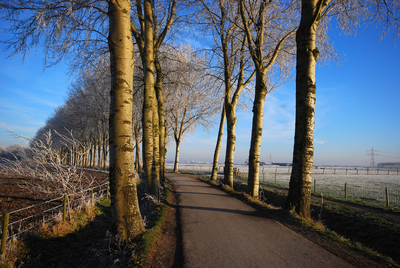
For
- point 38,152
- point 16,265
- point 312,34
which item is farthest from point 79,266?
point 312,34

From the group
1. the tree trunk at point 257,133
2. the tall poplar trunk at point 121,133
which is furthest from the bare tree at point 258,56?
the tall poplar trunk at point 121,133

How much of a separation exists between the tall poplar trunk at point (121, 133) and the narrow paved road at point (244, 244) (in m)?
1.36

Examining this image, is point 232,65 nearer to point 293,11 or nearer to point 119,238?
point 293,11

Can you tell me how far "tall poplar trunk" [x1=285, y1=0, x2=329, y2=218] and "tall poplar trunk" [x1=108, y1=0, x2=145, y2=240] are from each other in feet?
14.9

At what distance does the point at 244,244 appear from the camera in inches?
172

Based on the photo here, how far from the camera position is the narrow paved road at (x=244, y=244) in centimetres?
366

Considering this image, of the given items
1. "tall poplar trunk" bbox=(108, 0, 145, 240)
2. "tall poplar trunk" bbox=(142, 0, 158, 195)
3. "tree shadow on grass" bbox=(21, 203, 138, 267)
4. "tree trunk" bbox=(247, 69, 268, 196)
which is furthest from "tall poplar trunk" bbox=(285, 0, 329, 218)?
"tall poplar trunk" bbox=(142, 0, 158, 195)

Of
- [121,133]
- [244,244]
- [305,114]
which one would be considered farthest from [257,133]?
[121,133]

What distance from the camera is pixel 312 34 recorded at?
6594 millimetres

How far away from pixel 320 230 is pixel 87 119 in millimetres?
28120

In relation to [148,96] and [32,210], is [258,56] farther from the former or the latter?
[32,210]

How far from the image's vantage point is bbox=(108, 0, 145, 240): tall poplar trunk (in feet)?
14.2

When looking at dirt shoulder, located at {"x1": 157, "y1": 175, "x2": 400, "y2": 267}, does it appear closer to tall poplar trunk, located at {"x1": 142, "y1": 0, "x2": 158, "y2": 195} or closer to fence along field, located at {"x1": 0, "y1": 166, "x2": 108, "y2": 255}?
tall poplar trunk, located at {"x1": 142, "y1": 0, "x2": 158, "y2": 195}

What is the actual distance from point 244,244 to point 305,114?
4.14 m
